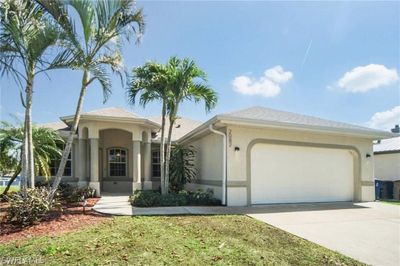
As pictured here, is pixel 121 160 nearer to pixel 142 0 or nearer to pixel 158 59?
pixel 158 59

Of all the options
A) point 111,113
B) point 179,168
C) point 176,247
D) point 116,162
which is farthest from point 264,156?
point 116,162

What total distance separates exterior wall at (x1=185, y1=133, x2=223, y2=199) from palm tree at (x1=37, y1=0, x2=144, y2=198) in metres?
4.93

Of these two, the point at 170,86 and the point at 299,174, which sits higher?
the point at 170,86

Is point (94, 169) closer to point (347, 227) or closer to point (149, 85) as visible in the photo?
point (149, 85)

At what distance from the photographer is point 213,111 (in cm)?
1160

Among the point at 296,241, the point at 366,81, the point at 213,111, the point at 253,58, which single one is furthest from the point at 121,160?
the point at 366,81

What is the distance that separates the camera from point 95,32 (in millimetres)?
8117

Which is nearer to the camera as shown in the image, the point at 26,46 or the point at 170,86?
the point at 26,46

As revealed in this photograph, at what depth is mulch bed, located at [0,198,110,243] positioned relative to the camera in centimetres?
620

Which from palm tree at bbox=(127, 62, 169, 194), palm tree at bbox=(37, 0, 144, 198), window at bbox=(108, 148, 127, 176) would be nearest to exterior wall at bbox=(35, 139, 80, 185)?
window at bbox=(108, 148, 127, 176)

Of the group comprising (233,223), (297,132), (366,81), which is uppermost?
(366,81)

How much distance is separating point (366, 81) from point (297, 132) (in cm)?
664

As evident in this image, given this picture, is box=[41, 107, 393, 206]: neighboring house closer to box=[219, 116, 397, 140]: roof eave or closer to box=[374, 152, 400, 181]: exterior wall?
box=[219, 116, 397, 140]: roof eave

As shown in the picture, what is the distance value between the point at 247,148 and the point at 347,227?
4.40m
